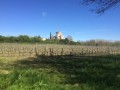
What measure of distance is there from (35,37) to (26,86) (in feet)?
263

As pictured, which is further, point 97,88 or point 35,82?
point 35,82

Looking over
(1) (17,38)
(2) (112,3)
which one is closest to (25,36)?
(1) (17,38)

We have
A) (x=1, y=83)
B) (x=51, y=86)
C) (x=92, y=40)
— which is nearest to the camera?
(x=51, y=86)

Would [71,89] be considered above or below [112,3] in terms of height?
below

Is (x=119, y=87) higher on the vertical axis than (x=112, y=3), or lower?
lower

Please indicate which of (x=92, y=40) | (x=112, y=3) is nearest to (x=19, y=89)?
(x=112, y=3)

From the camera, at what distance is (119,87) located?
28.7 ft

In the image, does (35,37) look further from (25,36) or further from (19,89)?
(19,89)

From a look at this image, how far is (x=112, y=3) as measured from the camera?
527 inches

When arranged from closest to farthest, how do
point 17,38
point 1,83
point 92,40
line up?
point 1,83 → point 17,38 → point 92,40

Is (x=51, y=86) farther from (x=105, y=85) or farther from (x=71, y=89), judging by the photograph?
(x=105, y=85)

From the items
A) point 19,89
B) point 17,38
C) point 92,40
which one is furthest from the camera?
point 92,40

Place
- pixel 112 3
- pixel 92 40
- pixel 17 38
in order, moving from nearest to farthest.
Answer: pixel 112 3 < pixel 17 38 < pixel 92 40

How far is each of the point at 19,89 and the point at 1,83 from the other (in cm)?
143
